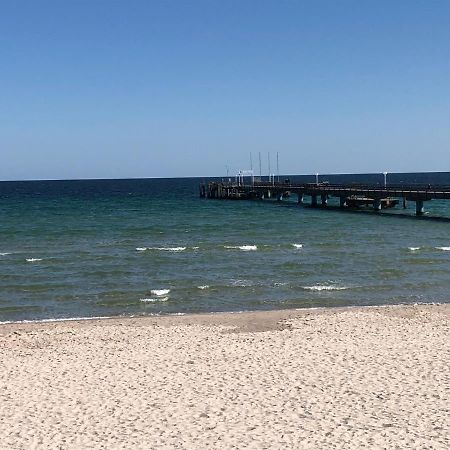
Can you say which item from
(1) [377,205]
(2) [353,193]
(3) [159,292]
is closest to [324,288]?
(3) [159,292]

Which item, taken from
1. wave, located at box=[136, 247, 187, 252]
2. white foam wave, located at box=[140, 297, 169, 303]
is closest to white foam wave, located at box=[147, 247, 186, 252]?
wave, located at box=[136, 247, 187, 252]

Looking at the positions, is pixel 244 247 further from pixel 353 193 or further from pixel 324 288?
pixel 353 193

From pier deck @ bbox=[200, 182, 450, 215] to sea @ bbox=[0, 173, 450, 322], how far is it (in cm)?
507

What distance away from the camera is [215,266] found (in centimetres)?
2898

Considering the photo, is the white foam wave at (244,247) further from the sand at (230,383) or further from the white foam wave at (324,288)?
the sand at (230,383)

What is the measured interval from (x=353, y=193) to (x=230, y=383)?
55.4 meters

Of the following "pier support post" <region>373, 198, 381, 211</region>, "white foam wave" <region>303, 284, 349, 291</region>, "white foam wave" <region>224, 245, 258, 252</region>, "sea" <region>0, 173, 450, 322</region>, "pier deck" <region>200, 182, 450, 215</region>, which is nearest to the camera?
"sea" <region>0, 173, 450, 322</region>

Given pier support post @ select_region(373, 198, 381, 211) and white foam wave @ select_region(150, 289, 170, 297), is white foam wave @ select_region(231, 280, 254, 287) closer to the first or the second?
white foam wave @ select_region(150, 289, 170, 297)

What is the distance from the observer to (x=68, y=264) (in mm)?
29703

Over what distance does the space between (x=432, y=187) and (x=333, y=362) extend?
1907 inches

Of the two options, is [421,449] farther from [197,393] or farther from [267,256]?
[267,256]

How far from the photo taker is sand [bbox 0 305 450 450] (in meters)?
9.75

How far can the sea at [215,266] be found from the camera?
21906mm

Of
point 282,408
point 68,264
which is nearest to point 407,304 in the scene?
point 282,408
